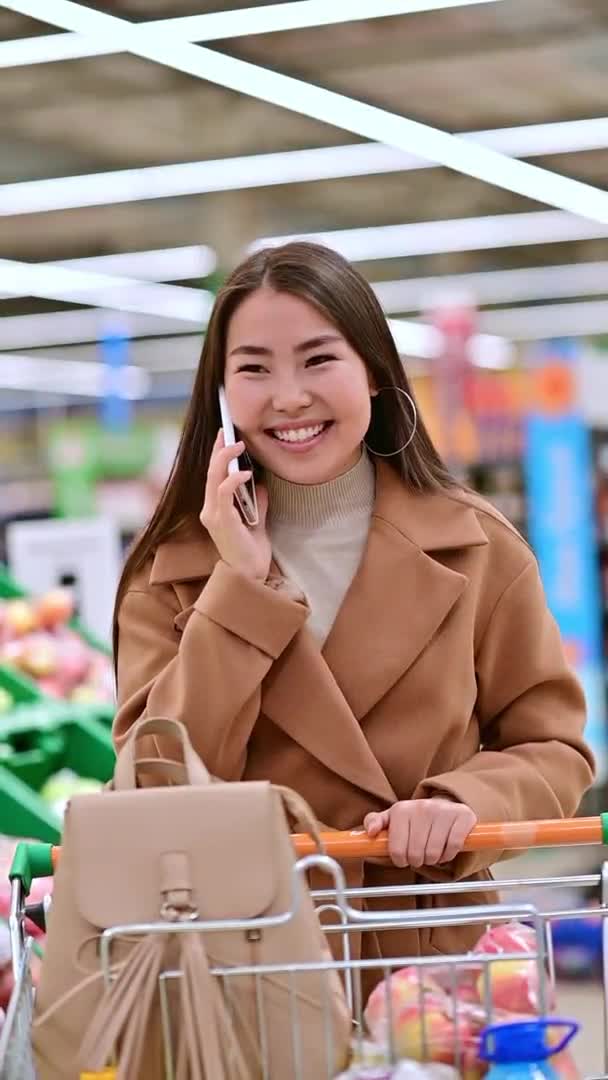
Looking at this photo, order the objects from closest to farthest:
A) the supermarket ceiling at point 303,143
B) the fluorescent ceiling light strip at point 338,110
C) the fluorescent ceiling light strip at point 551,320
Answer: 1. the fluorescent ceiling light strip at point 338,110
2. the supermarket ceiling at point 303,143
3. the fluorescent ceiling light strip at point 551,320

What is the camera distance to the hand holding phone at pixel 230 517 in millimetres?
2107

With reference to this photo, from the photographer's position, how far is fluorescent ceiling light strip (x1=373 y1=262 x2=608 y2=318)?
12289 mm

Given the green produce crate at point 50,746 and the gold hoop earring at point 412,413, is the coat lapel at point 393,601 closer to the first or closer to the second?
the gold hoop earring at point 412,413

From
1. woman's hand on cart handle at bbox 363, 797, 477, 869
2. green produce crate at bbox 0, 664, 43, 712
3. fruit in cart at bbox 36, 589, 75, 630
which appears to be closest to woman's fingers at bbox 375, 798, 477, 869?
woman's hand on cart handle at bbox 363, 797, 477, 869

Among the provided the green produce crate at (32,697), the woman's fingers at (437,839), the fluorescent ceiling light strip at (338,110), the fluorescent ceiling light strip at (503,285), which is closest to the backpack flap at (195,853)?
the woman's fingers at (437,839)

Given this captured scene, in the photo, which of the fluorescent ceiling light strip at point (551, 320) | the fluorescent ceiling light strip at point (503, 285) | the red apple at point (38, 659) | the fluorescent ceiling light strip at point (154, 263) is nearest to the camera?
the red apple at point (38, 659)

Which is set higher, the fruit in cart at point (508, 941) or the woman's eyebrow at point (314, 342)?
the woman's eyebrow at point (314, 342)

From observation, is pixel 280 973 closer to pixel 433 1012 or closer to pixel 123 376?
pixel 433 1012

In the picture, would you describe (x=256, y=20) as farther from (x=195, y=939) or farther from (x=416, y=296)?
(x=416, y=296)

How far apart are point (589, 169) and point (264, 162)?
6.16ft

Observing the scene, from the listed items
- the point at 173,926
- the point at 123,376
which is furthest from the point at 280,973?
the point at 123,376

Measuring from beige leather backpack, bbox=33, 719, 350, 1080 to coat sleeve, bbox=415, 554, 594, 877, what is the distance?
2.04 ft

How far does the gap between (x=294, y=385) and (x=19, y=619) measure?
3641 mm

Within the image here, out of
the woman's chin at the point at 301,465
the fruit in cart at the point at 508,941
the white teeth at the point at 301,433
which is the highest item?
the white teeth at the point at 301,433
